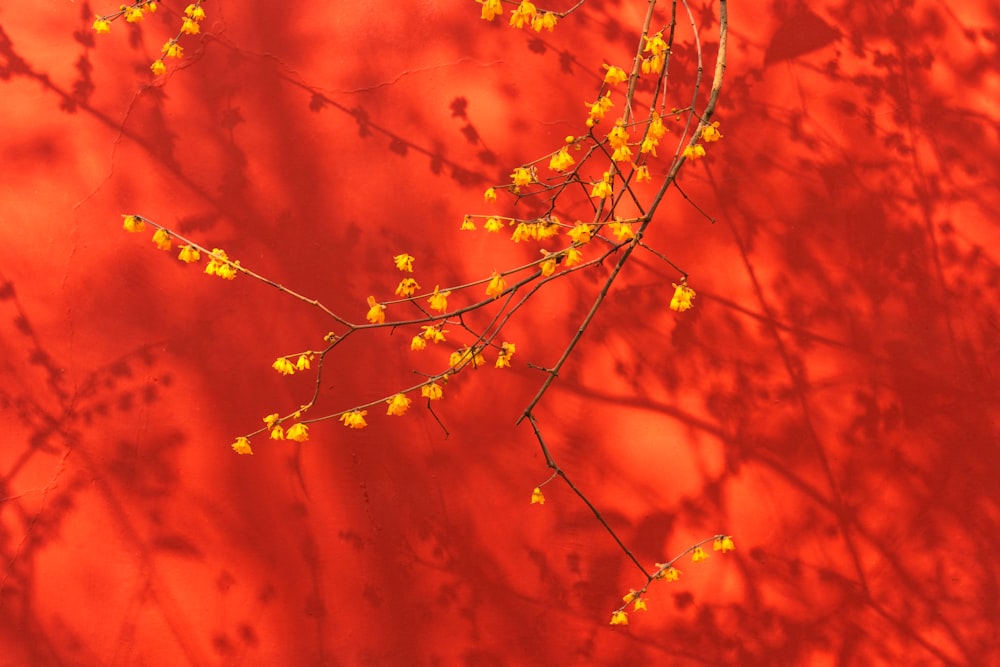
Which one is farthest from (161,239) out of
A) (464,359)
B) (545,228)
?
(545,228)

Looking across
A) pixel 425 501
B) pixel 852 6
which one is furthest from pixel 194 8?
pixel 852 6

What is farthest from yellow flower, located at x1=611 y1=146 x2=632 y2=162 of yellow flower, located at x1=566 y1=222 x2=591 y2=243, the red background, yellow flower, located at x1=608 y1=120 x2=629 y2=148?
the red background

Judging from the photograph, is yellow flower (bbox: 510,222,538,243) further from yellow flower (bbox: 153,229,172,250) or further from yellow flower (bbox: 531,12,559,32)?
yellow flower (bbox: 153,229,172,250)

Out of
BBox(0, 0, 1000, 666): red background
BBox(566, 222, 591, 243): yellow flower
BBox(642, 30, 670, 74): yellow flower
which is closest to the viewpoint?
BBox(566, 222, 591, 243): yellow flower

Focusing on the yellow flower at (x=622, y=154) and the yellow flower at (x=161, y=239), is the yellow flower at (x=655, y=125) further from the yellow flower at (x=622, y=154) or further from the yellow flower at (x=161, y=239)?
the yellow flower at (x=161, y=239)

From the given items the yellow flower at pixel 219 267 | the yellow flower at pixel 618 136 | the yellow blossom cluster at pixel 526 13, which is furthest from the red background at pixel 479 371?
the yellow flower at pixel 618 136

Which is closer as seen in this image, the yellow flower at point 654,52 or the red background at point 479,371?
the yellow flower at point 654,52

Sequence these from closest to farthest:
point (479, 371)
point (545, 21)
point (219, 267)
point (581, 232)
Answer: point (581, 232), point (545, 21), point (219, 267), point (479, 371)

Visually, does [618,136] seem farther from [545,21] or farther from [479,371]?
[479,371]
